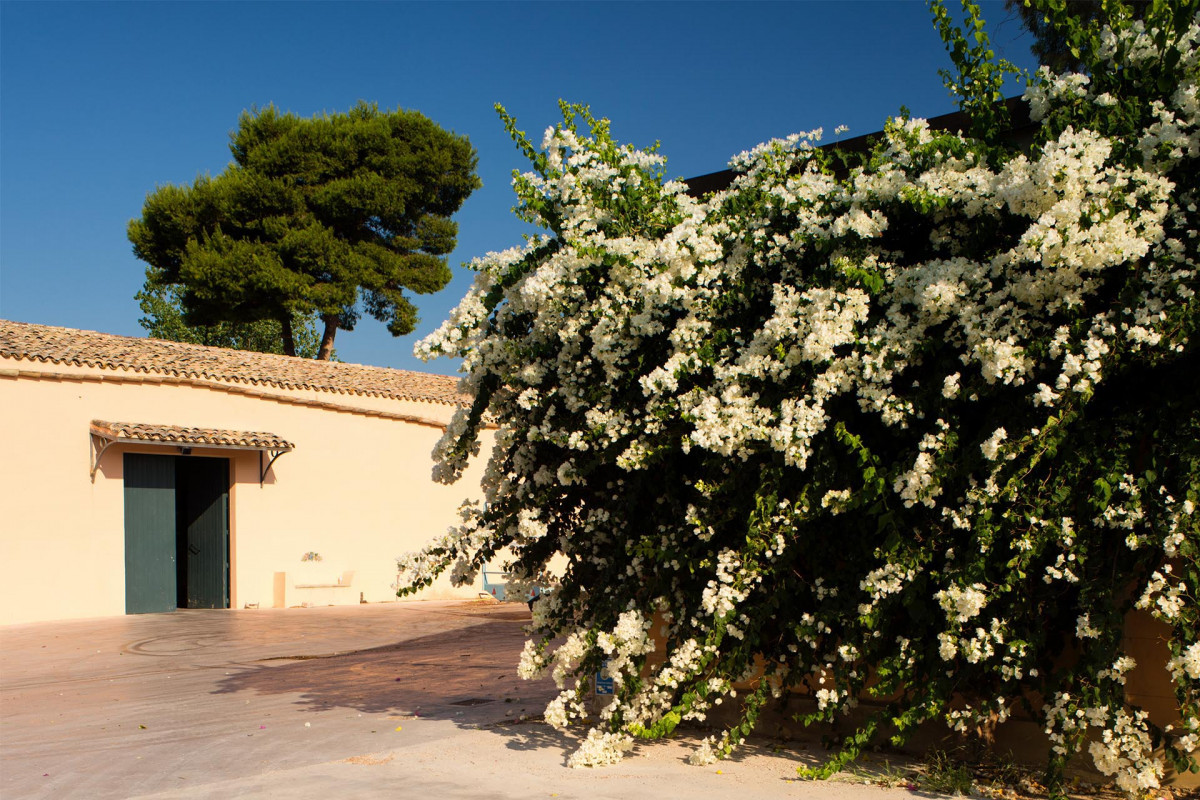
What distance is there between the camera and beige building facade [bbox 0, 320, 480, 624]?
16.7m

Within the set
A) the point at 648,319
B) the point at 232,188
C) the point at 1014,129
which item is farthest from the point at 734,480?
the point at 232,188

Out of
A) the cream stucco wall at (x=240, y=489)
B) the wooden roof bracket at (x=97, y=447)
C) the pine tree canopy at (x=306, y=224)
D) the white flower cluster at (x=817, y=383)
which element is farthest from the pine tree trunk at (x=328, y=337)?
the white flower cluster at (x=817, y=383)

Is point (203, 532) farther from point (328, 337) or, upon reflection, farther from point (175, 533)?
point (328, 337)

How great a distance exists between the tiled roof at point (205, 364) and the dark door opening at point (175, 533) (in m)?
1.69

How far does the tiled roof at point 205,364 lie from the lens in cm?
1770

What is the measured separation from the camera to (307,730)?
7547mm

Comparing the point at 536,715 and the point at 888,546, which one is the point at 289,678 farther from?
the point at 888,546

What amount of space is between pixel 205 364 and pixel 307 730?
14170 millimetres

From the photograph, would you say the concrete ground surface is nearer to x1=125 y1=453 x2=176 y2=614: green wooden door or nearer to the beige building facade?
the beige building facade

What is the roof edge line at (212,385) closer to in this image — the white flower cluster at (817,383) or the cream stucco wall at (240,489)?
the cream stucco wall at (240,489)

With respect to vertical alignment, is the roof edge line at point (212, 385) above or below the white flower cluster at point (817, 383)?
above

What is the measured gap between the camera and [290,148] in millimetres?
32719

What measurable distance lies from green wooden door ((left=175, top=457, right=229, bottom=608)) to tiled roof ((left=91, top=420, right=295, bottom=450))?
843 mm

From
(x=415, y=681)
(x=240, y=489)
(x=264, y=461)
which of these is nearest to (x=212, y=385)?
(x=264, y=461)
